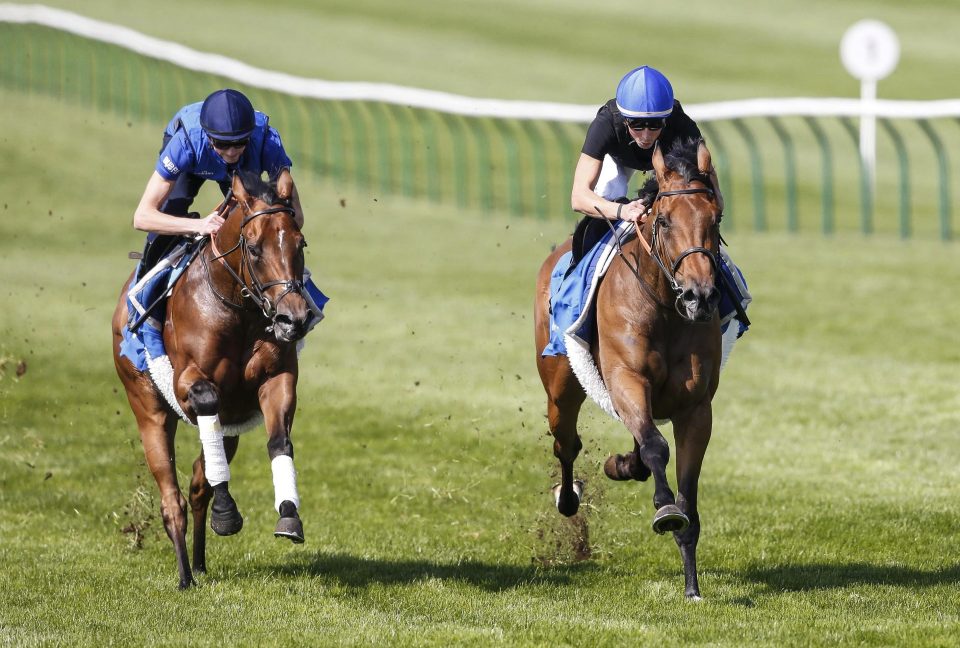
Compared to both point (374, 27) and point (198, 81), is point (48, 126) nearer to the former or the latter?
point (198, 81)

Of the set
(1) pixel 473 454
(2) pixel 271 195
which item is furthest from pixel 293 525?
(1) pixel 473 454

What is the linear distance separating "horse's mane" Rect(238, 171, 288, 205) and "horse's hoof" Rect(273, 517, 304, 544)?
143cm

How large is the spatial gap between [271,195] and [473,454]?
4.95 meters

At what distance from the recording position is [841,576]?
830 cm

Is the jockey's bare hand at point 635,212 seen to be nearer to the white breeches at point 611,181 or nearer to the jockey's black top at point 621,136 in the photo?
the jockey's black top at point 621,136

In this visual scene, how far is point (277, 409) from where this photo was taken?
770 centimetres

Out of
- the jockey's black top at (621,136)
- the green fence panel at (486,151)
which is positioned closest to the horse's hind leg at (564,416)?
the jockey's black top at (621,136)

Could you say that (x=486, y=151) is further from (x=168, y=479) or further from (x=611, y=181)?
(x=168, y=479)

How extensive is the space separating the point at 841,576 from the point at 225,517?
310 cm

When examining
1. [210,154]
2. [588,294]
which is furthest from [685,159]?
[210,154]

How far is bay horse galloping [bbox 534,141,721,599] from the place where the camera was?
7082mm

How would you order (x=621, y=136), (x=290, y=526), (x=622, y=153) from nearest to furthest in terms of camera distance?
(x=290, y=526)
(x=621, y=136)
(x=622, y=153)

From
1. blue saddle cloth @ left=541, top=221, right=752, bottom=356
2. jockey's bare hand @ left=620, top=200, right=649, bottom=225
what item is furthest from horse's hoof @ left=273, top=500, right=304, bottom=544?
jockey's bare hand @ left=620, top=200, right=649, bottom=225

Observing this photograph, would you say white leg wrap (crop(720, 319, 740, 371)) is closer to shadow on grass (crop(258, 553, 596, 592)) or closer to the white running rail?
shadow on grass (crop(258, 553, 596, 592))
